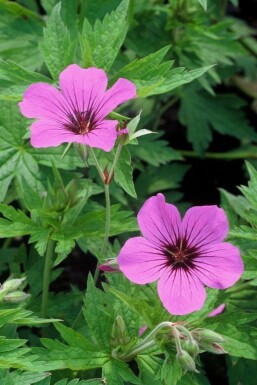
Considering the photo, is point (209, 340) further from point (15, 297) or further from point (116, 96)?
point (116, 96)

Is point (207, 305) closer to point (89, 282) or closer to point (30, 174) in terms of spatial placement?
point (89, 282)

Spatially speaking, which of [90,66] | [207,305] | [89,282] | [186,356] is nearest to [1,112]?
[90,66]

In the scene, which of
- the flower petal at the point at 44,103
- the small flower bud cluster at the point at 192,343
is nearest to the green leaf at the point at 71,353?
the small flower bud cluster at the point at 192,343

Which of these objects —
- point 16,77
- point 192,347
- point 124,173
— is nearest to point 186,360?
point 192,347

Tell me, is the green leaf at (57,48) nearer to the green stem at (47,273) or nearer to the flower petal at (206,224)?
the green stem at (47,273)

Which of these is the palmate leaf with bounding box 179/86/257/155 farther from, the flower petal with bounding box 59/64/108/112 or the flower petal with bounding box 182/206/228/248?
the flower petal with bounding box 182/206/228/248

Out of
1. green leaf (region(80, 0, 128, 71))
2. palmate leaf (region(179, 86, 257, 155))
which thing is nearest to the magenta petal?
green leaf (region(80, 0, 128, 71))
